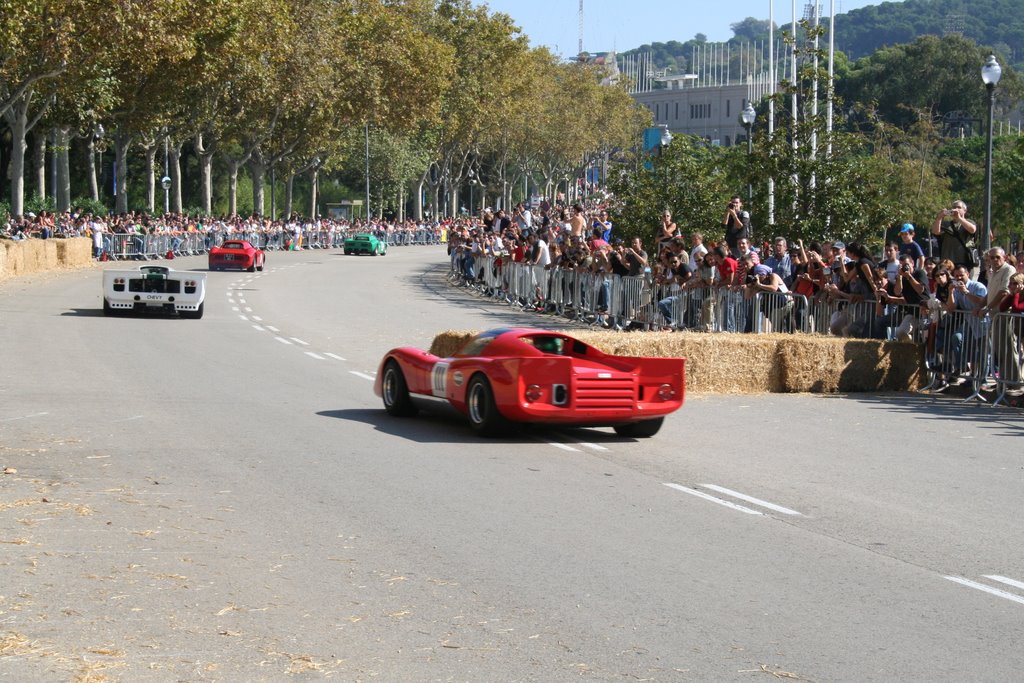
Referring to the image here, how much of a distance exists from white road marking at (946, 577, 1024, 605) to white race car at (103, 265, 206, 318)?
A: 73.6 feet

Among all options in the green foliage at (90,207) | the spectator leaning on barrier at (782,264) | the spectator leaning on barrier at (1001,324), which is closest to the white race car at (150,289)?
the spectator leaning on barrier at (782,264)

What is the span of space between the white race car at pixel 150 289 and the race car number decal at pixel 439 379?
15.4 metres

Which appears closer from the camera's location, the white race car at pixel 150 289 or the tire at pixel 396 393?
the tire at pixel 396 393

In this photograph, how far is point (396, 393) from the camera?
14.6m

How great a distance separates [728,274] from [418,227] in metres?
81.8

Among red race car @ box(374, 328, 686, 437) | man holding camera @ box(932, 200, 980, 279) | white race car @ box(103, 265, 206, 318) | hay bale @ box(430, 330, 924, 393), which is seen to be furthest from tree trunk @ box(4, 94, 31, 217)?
red race car @ box(374, 328, 686, 437)

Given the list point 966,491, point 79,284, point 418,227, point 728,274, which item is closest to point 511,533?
point 966,491

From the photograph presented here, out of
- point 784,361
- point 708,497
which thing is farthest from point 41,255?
point 708,497

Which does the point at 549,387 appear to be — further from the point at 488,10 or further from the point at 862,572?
the point at 488,10

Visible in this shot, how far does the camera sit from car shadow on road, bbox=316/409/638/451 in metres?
13.3

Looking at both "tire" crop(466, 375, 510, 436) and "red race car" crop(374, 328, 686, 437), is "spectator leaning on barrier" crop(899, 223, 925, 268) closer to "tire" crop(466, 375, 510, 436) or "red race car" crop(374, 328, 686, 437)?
"red race car" crop(374, 328, 686, 437)

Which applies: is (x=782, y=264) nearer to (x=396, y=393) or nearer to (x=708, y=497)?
(x=396, y=393)

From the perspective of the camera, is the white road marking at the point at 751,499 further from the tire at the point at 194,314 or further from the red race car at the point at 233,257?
the red race car at the point at 233,257

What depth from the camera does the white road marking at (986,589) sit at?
295 inches
